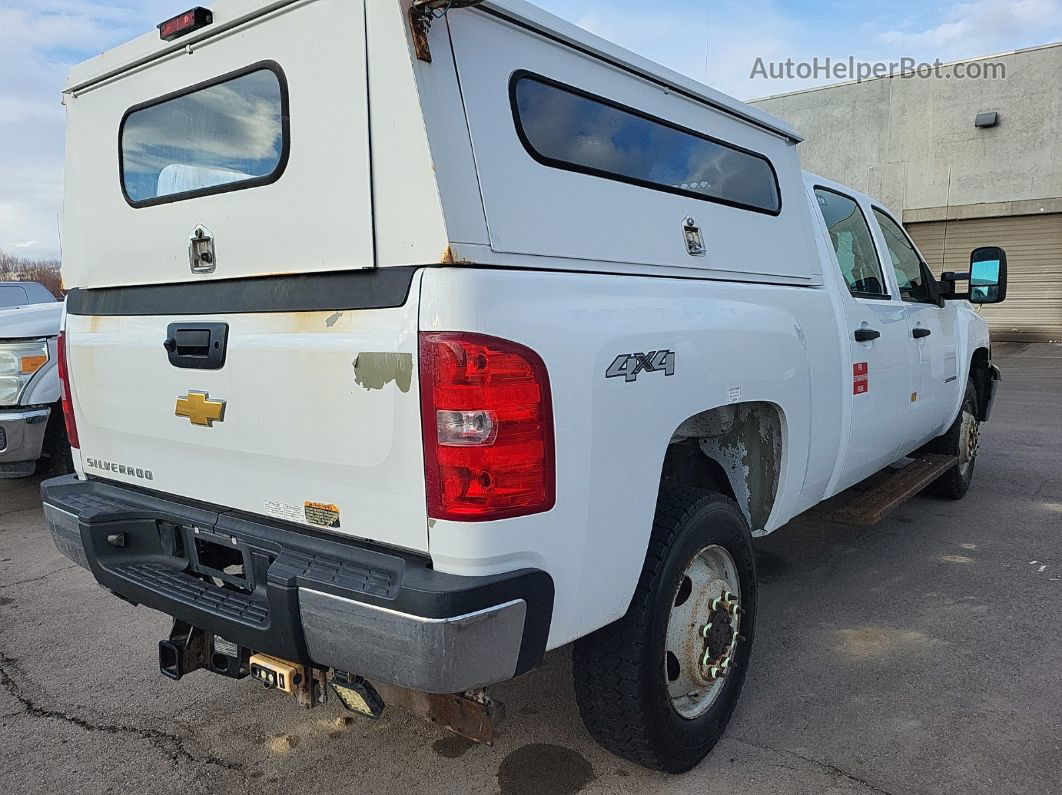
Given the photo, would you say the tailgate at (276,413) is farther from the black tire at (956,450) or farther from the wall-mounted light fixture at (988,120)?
the wall-mounted light fixture at (988,120)

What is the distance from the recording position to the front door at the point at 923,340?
4.35m

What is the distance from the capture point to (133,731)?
2842 millimetres

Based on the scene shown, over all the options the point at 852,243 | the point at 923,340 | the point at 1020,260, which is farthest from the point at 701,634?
the point at 1020,260

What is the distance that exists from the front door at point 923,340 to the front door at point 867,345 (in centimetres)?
17

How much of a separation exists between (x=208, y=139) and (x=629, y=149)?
1.32 metres

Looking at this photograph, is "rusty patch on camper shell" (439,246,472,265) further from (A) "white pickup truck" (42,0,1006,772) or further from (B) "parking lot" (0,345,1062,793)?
(B) "parking lot" (0,345,1062,793)

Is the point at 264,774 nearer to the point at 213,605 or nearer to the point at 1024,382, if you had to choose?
the point at 213,605

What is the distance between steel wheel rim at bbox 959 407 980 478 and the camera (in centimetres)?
559

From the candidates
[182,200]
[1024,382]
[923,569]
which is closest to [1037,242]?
[1024,382]

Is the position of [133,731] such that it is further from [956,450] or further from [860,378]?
[956,450]

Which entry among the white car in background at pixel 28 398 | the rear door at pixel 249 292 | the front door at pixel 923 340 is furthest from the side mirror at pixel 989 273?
the white car in background at pixel 28 398

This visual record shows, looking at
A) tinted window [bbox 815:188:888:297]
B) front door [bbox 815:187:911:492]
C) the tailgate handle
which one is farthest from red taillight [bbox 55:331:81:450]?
tinted window [bbox 815:188:888:297]

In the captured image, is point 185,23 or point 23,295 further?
point 23,295

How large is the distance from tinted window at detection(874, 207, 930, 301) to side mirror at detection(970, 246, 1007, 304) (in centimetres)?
30
